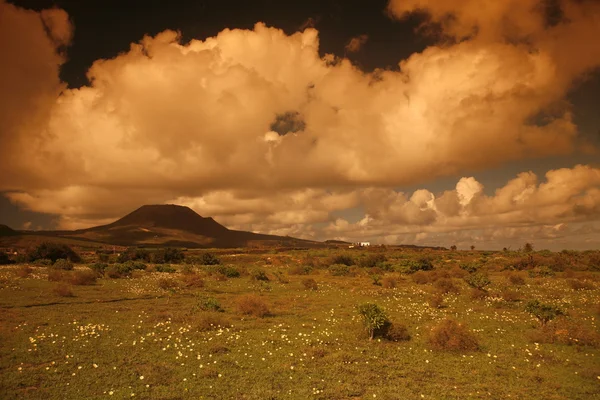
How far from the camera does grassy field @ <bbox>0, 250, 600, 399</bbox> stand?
12477mm

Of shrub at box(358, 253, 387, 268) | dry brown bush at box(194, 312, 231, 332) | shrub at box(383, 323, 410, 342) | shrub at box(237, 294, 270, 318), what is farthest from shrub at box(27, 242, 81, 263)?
shrub at box(383, 323, 410, 342)

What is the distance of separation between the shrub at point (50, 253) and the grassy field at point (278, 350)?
3790 cm

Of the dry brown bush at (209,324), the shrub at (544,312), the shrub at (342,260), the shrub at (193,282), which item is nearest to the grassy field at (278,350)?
the dry brown bush at (209,324)

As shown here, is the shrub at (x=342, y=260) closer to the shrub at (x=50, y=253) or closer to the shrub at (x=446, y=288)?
the shrub at (x=446, y=288)

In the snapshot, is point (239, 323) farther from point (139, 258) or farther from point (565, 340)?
point (139, 258)

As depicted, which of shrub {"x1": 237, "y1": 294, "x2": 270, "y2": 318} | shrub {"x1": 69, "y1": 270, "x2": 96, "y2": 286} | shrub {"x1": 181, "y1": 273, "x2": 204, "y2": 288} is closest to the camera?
shrub {"x1": 237, "y1": 294, "x2": 270, "y2": 318}

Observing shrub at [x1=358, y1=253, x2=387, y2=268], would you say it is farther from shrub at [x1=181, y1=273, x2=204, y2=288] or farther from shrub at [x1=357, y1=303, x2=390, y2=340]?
shrub at [x1=357, y1=303, x2=390, y2=340]

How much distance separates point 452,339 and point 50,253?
72.1 m

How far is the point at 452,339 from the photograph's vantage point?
17562mm

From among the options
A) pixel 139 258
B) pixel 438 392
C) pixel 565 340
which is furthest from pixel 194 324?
pixel 139 258

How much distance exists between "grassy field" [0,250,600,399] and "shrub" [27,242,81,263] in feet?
124

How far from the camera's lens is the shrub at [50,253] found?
210 feet

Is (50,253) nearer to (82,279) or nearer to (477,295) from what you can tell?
(82,279)

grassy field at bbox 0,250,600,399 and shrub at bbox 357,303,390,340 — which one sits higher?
shrub at bbox 357,303,390,340
